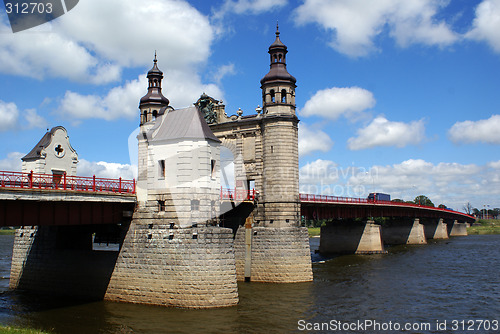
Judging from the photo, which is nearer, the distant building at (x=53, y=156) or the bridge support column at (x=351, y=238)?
the distant building at (x=53, y=156)

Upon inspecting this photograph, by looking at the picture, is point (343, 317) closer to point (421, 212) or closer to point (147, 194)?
point (147, 194)

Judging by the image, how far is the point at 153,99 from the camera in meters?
42.0

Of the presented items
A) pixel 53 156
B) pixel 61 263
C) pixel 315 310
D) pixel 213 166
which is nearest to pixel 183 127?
pixel 213 166

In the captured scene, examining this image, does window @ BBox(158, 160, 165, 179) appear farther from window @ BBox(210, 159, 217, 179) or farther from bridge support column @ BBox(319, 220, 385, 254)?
bridge support column @ BBox(319, 220, 385, 254)

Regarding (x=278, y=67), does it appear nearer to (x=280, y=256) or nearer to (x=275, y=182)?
(x=275, y=182)

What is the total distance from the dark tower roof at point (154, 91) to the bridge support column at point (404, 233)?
64130mm

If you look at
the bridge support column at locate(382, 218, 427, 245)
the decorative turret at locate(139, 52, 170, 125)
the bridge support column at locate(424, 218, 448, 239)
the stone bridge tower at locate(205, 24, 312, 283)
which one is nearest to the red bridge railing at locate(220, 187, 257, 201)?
the stone bridge tower at locate(205, 24, 312, 283)

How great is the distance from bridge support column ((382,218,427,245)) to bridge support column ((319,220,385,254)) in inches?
886

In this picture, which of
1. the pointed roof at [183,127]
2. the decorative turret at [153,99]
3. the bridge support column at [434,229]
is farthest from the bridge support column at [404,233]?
the pointed roof at [183,127]

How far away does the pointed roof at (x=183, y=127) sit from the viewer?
30.0 metres

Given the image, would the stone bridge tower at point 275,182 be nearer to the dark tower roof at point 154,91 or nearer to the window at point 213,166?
the dark tower roof at point 154,91

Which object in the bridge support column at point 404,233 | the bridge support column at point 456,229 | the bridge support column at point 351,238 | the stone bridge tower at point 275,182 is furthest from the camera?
the bridge support column at point 456,229

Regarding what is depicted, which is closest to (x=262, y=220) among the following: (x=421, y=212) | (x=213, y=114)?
(x=213, y=114)

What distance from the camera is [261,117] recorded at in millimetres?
42938
